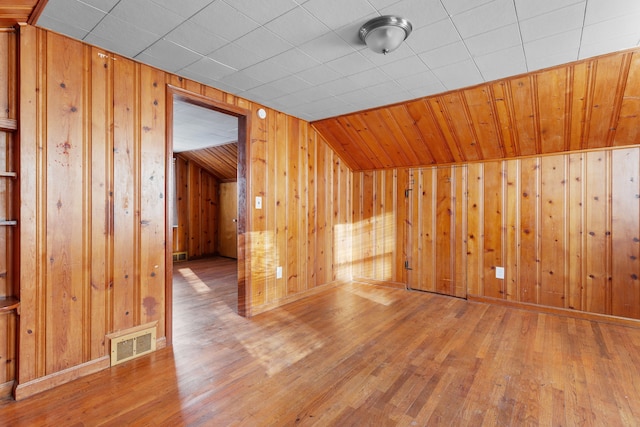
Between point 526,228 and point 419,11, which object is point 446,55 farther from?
point 526,228

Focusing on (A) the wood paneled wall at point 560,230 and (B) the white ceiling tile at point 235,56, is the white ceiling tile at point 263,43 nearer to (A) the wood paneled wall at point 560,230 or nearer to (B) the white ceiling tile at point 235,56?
(B) the white ceiling tile at point 235,56

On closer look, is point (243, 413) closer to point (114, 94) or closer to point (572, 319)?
point (114, 94)

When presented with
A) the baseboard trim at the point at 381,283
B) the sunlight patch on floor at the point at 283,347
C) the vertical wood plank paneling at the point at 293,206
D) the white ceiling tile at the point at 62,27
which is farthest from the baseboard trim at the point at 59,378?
the baseboard trim at the point at 381,283

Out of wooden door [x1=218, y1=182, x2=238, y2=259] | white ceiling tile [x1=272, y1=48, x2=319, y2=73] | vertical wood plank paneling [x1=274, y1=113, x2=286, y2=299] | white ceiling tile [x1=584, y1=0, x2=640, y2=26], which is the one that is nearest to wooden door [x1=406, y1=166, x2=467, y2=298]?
vertical wood plank paneling [x1=274, y1=113, x2=286, y2=299]

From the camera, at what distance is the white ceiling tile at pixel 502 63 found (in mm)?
2119

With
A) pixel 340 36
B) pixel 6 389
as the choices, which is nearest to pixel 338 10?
pixel 340 36

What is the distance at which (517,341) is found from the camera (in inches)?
101

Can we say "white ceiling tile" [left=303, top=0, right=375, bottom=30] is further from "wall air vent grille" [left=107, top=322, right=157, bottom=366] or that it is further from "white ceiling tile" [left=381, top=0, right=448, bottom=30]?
"wall air vent grille" [left=107, top=322, right=157, bottom=366]

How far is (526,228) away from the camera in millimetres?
3408

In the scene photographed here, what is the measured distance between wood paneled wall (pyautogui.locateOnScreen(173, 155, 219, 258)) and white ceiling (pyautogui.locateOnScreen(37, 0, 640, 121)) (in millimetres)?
4482

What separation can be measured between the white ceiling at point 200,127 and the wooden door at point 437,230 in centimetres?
263

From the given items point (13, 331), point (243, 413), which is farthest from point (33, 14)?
point (243, 413)

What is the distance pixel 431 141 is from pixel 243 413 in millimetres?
3217

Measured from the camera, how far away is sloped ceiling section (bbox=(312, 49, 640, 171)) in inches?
94.3
